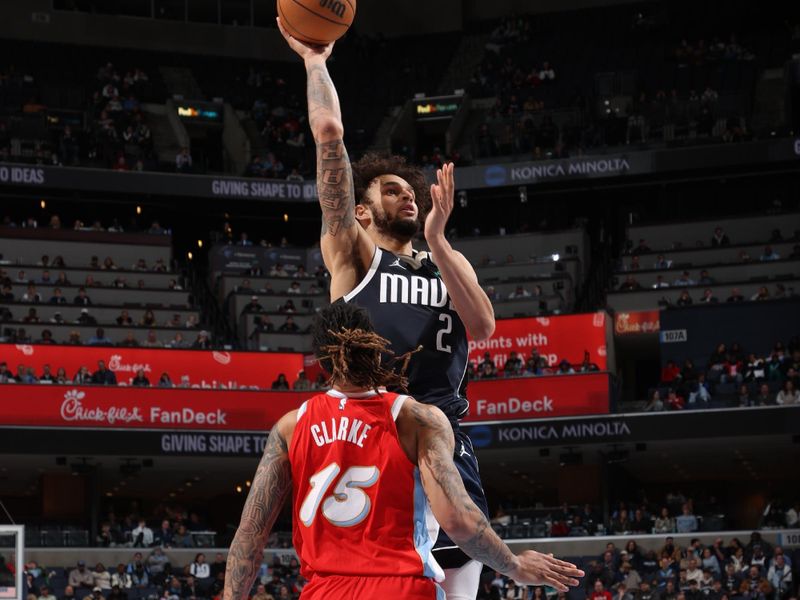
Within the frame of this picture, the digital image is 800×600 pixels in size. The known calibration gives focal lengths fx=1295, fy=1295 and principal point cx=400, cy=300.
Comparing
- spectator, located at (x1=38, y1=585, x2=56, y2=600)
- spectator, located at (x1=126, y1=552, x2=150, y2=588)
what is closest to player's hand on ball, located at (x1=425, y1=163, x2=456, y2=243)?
spectator, located at (x1=38, y1=585, x2=56, y2=600)

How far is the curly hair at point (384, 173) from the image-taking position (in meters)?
6.45

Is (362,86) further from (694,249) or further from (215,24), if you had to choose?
(694,249)

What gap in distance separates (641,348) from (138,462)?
14.4m

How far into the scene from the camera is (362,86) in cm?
4744

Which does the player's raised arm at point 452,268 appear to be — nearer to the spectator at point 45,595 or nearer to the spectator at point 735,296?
the spectator at point 45,595

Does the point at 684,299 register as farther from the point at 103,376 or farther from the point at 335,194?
A: the point at 335,194

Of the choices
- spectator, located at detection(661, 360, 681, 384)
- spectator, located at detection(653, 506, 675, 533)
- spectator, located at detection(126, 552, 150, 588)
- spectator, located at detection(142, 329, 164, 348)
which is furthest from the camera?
spectator, located at detection(142, 329, 164, 348)

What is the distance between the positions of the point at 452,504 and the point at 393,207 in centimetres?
189

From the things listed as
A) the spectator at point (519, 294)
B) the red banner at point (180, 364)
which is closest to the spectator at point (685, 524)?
the spectator at point (519, 294)

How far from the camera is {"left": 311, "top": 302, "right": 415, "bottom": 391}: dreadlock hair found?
489cm

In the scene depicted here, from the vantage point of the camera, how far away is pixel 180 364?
34.2 meters

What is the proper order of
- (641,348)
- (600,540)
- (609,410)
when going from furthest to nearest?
1. (641,348)
2. (609,410)
3. (600,540)

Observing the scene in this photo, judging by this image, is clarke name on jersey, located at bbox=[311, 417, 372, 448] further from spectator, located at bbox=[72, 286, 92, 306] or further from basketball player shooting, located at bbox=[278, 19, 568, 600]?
spectator, located at bbox=[72, 286, 92, 306]

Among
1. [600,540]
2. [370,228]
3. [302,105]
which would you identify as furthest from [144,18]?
[370,228]
